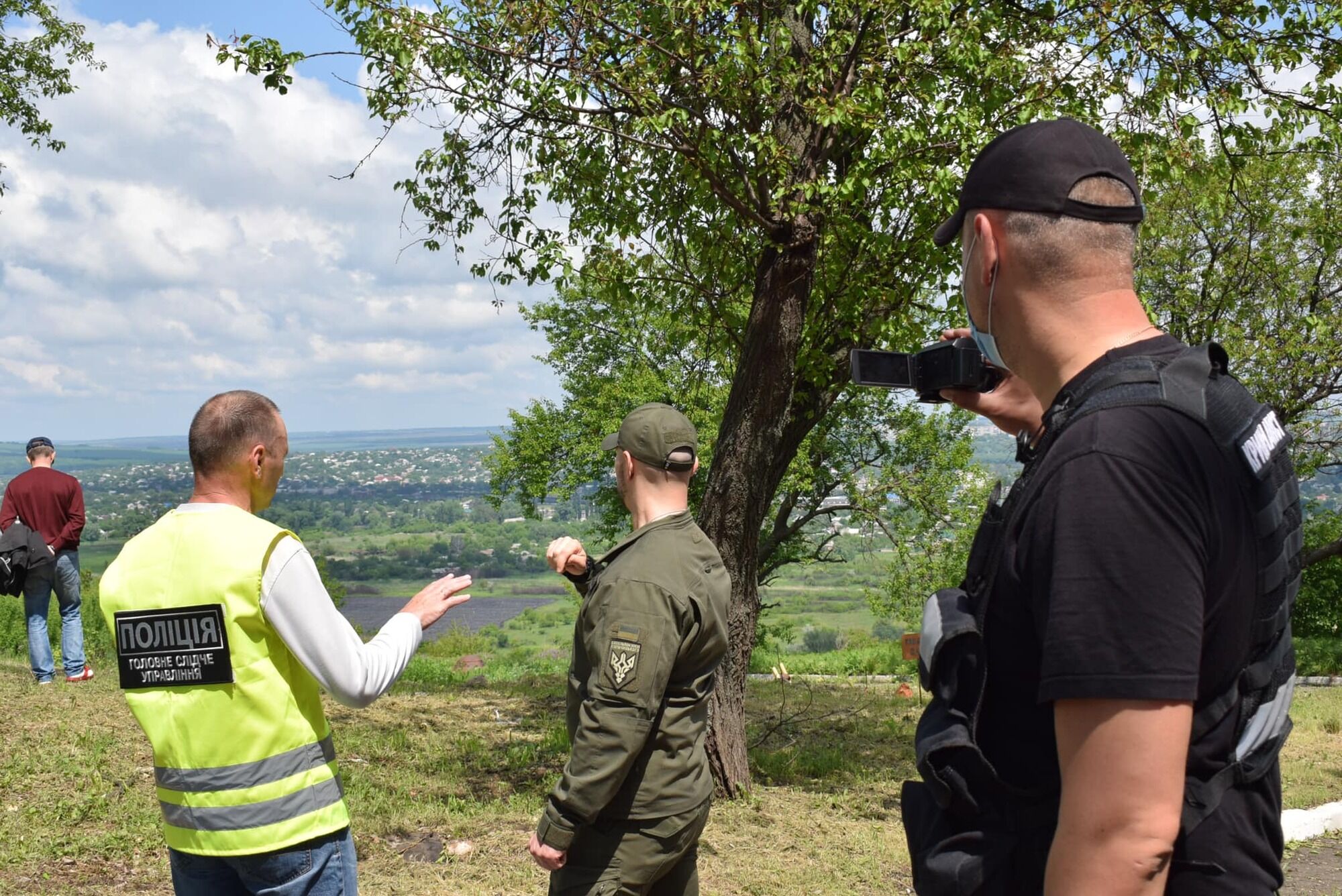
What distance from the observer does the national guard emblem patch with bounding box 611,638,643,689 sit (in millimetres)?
3070

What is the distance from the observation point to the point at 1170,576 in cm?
124

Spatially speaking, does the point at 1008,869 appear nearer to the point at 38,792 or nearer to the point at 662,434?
the point at 662,434

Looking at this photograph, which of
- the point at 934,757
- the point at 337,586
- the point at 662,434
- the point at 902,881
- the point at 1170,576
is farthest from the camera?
the point at 337,586

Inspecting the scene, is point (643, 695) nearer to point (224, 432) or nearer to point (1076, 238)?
point (224, 432)

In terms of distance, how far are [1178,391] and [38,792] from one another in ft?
24.0

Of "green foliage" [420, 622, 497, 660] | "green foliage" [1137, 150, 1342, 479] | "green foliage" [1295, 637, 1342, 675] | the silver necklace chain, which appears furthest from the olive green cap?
"green foliage" [420, 622, 497, 660]

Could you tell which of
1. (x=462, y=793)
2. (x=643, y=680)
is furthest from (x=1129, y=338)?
(x=462, y=793)

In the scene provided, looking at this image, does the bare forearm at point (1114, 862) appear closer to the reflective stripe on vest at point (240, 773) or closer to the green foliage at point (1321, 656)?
the reflective stripe on vest at point (240, 773)

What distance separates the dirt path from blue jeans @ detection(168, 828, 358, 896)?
4755mm

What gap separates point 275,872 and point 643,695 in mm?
1089

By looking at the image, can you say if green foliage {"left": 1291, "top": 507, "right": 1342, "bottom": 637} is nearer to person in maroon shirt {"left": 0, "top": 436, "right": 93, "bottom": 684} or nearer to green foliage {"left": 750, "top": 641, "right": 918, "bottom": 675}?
green foliage {"left": 750, "top": 641, "right": 918, "bottom": 675}

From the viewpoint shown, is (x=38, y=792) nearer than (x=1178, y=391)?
No

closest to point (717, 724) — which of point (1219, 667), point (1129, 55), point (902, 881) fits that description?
point (902, 881)

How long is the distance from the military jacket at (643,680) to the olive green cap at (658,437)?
203mm
